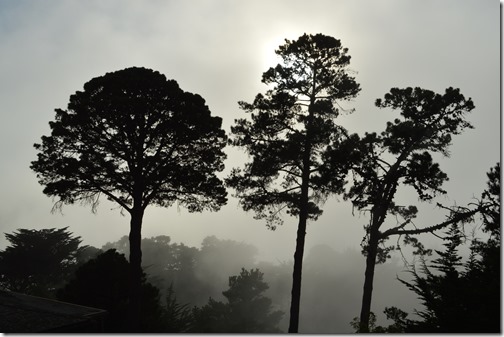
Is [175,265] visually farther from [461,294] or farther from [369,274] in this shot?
[461,294]

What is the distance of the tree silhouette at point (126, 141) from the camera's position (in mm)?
15891

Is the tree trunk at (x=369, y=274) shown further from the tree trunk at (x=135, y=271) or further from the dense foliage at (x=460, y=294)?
the dense foliage at (x=460, y=294)

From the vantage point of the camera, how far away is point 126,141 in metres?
16.2

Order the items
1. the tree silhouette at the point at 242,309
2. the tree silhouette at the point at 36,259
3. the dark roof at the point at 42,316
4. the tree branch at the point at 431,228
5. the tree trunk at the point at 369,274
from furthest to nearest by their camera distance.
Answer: the tree silhouette at the point at 242,309 → the tree silhouette at the point at 36,259 → the tree trunk at the point at 369,274 → the tree branch at the point at 431,228 → the dark roof at the point at 42,316

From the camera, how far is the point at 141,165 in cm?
1611

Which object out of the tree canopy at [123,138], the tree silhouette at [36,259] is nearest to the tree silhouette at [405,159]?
the tree canopy at [123,138]

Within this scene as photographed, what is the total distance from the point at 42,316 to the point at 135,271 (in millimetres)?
5329

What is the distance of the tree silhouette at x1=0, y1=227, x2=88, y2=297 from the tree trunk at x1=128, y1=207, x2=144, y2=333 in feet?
75.9

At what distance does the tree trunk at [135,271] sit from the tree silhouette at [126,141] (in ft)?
0.13

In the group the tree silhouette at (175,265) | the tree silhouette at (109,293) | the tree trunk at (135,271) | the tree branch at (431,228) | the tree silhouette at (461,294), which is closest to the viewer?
the tree silhouette at (461,294)

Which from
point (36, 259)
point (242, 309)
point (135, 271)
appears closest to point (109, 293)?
point (135, 271)

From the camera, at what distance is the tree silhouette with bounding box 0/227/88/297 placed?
35.1m

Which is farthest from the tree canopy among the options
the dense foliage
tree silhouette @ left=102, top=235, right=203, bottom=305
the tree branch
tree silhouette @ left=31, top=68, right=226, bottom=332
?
tree silhouette @ left=102, top=235, right=203, bottom=305

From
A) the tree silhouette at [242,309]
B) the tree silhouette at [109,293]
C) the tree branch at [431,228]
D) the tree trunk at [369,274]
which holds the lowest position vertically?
the tree silhouette at [242,309]
